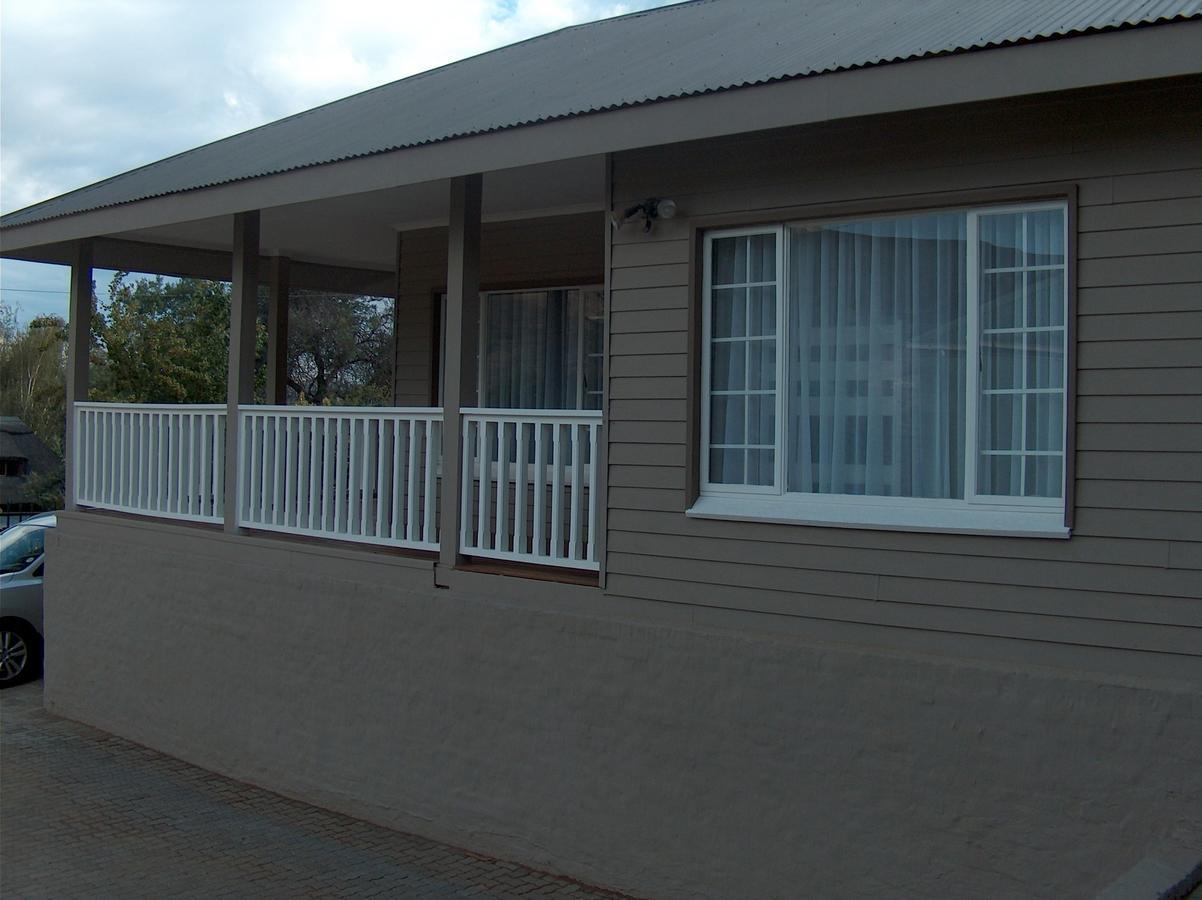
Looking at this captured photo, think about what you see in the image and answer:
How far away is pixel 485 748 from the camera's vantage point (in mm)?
7086

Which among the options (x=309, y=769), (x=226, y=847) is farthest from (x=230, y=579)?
(x=226, y=847)

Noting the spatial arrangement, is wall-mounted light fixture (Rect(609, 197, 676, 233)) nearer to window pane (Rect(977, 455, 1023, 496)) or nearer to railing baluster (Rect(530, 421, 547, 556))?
railing baluster (Rect(530, 421, 547, 556))

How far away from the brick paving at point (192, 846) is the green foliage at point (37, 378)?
30691 mm

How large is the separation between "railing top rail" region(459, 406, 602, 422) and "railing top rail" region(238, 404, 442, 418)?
0.38 metres

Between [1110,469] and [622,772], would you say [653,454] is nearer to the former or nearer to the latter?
[622,772]

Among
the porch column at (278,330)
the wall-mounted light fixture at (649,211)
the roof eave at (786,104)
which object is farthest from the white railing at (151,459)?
the wall-mounted light fixture at (649,211)

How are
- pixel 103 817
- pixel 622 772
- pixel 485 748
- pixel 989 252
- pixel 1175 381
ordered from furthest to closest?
pixel 103 817 → pixel 485 748 → pixel 622 772 → pixel 989 252 → pixel 1175 381

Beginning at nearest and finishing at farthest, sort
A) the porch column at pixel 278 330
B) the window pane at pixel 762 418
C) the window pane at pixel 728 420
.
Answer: the window pane at pixel 762 418 → the window pane at pixel 728 420 → the porch column at pixel 278 330

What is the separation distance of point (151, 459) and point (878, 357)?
21.9 ft

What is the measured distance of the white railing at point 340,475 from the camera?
7758 millimetres

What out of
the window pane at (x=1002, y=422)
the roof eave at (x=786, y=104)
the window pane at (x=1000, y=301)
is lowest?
the window pane at (x=1002, y=422)

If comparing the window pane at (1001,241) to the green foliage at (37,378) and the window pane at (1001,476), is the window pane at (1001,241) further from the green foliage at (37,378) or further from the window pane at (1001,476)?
the green foliage at (37,378)

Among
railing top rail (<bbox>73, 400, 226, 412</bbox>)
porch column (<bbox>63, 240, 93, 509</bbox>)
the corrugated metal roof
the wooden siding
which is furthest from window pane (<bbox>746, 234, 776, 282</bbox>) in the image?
porch column (<bbox>63, 240, 93, 509</bbox>)

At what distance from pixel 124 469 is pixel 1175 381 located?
867cm
